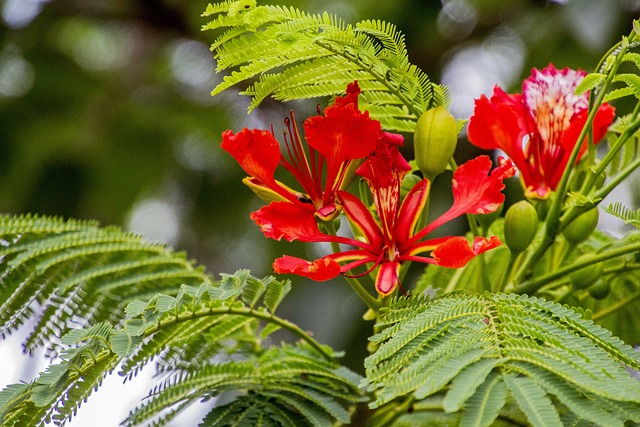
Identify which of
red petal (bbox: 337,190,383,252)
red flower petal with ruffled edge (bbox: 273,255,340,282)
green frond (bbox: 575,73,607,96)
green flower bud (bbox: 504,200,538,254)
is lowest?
red flower petal with ruffled edge (bbox: 273,255,340,282)

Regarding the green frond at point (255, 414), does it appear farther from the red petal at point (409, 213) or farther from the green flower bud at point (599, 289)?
the green flower bud at point (599, 289)

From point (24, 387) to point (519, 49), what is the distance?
8.71ft

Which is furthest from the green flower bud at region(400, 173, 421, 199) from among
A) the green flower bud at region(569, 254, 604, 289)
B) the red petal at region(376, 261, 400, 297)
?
the green flower bud at region(569, 254, 604, 289)

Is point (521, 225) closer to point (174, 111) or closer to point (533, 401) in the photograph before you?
point (533, 401)

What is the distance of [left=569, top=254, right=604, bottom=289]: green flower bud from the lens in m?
1.25

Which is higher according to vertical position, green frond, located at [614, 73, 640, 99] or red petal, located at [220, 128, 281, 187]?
green frond, located at [614, 73, 640, 99]

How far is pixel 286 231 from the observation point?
119 cm

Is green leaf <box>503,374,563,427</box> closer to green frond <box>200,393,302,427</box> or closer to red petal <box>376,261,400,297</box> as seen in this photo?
red petal <box>376,261,400,297</box>

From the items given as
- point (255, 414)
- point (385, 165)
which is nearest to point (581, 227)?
point (385, 165)

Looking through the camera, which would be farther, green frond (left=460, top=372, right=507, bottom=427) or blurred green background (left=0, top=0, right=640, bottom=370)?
blurred green background (left=0, top=0, right=640, bottom=370)

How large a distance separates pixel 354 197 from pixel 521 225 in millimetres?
230

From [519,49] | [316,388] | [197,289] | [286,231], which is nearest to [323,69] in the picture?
[286,231]

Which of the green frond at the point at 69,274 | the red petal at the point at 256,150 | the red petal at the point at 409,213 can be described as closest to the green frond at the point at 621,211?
the red petal at the point at 409,213

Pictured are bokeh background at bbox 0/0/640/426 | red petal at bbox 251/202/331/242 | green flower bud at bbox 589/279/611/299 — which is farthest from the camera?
bokeh background at bbox 0/0/640/426
